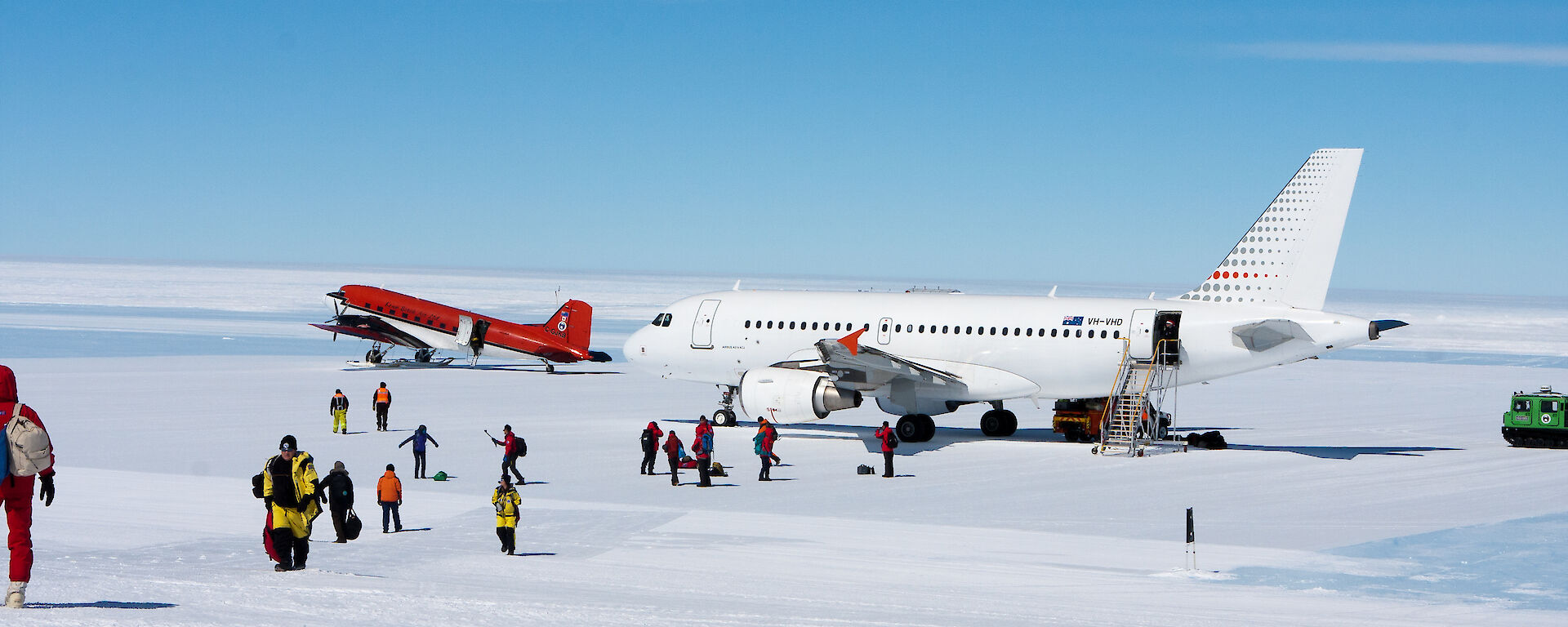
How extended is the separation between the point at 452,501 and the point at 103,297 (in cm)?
11175

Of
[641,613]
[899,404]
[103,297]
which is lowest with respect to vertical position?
[641,613]

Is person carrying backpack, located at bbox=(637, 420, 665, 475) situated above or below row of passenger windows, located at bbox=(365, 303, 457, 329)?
below

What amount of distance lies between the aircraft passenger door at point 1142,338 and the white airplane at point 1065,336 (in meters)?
0.03

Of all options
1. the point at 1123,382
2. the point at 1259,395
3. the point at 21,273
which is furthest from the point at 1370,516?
the point at 21,273

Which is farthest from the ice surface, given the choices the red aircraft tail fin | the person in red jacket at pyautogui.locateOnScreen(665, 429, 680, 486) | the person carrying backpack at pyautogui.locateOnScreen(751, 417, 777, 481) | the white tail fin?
the red aircraft tail fin

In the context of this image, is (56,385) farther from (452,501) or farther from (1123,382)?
(1123,382)

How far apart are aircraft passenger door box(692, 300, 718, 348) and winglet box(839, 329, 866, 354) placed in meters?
3.59

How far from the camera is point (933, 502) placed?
75.5ft

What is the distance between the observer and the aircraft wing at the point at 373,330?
5891 cm

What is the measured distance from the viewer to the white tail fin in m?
30.9

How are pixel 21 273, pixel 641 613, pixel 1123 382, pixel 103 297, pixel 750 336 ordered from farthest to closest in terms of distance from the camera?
pixel 21 273 < pixel 103 297 < pixel 750 336 < pixel 1123 382 < pixel 641 613

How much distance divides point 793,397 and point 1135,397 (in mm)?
7409

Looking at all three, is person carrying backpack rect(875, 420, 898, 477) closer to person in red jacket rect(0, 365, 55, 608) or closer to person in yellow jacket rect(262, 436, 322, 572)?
person in yellow jacket rect(262, 436, 322, 572)

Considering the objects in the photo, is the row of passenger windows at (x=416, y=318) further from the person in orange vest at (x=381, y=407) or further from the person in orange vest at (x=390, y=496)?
the person in orange vest at (x=390, y=496)
